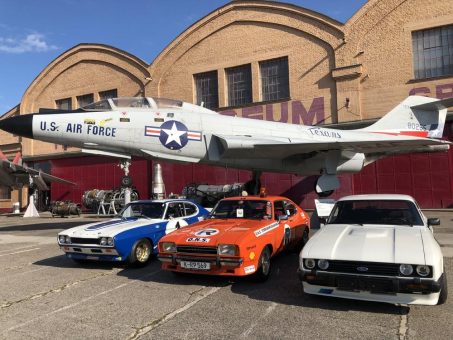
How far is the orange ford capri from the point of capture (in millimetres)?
6043

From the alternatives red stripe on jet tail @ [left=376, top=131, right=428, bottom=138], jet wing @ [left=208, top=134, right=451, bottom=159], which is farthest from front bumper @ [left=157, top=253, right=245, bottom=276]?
red stripe on jet tail @ [left=376, top=131, right=428, bottom=138]

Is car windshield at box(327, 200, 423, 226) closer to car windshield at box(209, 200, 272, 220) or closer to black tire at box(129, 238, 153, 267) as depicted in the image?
car windshield at box(209, 200, 272, 220)

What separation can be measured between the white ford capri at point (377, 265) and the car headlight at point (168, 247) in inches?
87.6

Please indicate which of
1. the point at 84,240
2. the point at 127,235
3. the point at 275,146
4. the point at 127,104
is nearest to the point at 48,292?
the point at 84,240

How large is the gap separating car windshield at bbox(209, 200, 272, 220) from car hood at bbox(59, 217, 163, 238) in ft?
4.89

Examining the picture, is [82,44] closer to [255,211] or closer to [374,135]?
[374,135]

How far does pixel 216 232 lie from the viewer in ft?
21.7

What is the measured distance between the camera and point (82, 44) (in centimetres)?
2938

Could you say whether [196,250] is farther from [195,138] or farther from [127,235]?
[195,138]

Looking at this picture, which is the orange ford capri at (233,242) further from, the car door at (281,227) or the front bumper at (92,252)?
the front bumper at (92,252)

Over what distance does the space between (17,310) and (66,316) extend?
858mm

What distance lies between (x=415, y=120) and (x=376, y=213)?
1116 centimetres

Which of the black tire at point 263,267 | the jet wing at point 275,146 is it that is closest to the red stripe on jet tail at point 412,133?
the jet wing at point 275,146

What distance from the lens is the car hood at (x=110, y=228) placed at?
783cm
